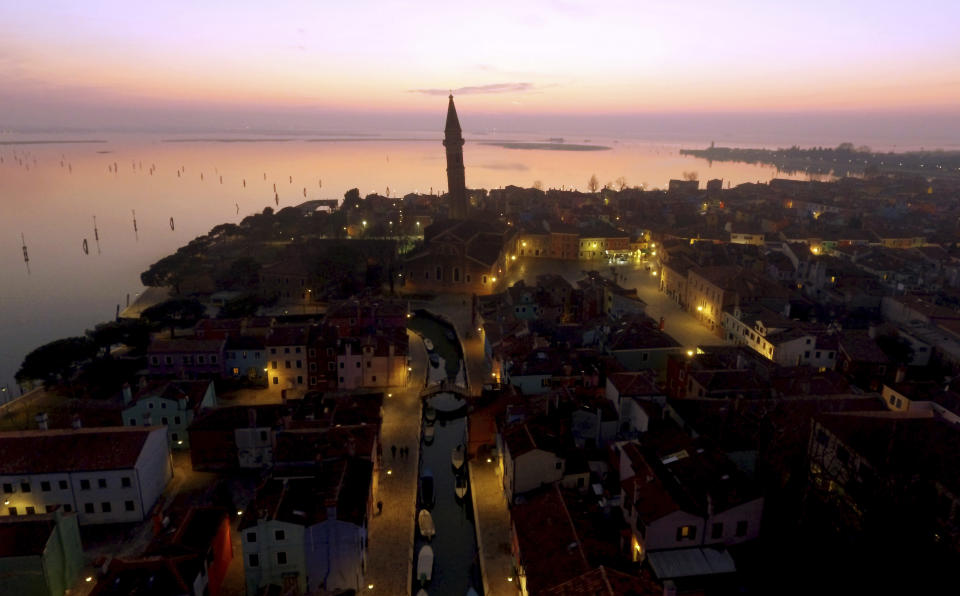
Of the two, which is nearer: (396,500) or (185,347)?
(396,500)

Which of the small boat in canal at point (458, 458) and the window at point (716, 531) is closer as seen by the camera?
the window at point (716, 531)

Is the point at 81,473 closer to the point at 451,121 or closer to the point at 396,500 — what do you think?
the point at 396,500

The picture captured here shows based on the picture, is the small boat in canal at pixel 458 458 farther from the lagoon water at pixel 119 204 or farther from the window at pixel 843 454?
the lagoon water at pixel 119 204

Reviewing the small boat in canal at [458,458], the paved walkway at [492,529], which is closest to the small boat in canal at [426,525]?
the paved walkway at [492,529]

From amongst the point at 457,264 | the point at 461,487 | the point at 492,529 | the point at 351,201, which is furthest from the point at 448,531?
the point at 351,201

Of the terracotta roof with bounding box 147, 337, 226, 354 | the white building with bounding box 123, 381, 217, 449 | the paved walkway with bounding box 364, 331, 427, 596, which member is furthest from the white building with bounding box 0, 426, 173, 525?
the terracotta roof with bounding box 147, 337, 226, 354

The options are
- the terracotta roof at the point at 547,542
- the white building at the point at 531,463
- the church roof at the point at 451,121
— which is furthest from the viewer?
the church roof at the point at 451,121
